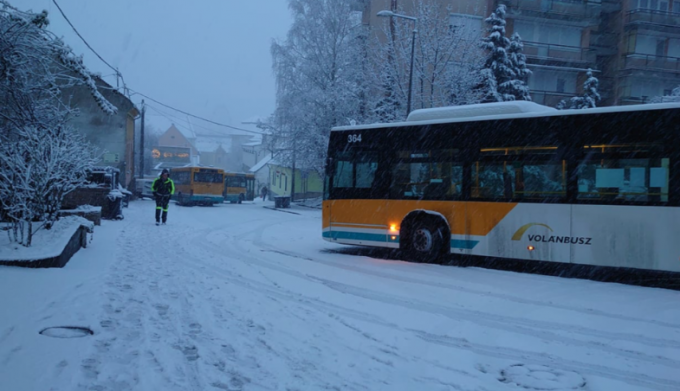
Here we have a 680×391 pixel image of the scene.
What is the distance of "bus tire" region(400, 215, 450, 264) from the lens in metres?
12.1

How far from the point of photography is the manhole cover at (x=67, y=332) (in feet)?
18.0

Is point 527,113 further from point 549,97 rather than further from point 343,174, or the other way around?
point 549,97

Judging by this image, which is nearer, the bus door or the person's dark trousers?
the bus door

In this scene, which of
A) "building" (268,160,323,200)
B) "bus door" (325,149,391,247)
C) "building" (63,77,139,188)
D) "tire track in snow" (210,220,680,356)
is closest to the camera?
"tire track in snow" (210,220,680,356)

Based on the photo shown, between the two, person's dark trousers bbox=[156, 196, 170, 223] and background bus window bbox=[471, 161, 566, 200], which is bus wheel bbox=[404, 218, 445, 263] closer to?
background bus window bbox=[471, 161, 566, 200]

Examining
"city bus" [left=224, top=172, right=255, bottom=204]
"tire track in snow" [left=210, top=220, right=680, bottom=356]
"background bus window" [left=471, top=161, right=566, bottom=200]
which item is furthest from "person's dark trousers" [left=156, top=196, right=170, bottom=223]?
"city bus" [left=224, top=172, right=255, bottom=204]

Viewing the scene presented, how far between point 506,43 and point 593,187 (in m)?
23.2

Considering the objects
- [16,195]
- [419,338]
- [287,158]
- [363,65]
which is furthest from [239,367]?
[287,158]

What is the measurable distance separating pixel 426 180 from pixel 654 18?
111 ft

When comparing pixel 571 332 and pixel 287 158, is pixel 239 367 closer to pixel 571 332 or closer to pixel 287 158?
pixel 571 332

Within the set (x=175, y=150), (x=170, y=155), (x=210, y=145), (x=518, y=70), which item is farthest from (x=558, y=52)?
(x=210, y=145)

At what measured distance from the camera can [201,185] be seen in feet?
126

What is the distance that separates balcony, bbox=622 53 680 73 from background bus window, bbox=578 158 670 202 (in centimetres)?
3216

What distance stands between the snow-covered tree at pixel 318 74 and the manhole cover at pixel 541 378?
30624 millimetres
